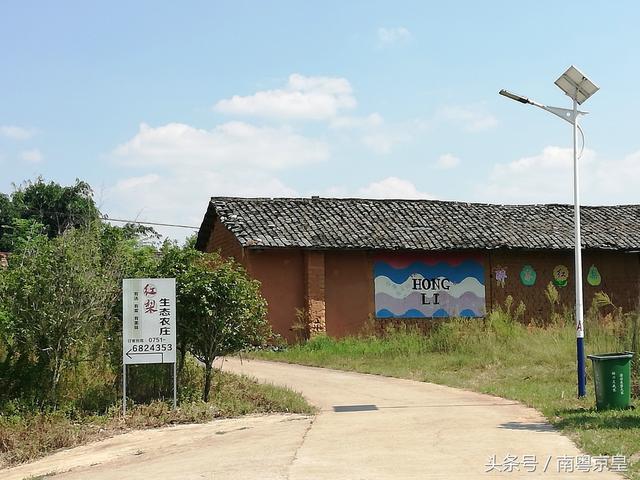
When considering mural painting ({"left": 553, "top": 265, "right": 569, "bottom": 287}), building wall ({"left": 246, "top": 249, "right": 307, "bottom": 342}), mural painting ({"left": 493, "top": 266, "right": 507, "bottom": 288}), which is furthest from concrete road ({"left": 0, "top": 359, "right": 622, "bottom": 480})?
mural painting ({"left": 553, "top": 265, "right": 569, "bottom": 287})

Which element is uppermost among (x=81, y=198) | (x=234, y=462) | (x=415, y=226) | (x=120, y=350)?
(x=81, y=198)

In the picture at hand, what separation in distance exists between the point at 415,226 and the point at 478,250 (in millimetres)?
2127

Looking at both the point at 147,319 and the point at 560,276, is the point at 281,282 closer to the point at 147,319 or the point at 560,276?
the point at 560,276

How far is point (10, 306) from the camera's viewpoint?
12.9m

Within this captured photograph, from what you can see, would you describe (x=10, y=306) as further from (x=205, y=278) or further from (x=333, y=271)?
(x=333, y=271)

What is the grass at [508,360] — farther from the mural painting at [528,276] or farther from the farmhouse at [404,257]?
the mural painting at [528,276]

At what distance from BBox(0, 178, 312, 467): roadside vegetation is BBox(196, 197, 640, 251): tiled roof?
956cm

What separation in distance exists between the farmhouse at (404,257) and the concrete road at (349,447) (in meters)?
10.4

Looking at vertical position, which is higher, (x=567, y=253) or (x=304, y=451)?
(x=567, y=253)

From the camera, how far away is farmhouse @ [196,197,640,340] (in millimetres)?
24375

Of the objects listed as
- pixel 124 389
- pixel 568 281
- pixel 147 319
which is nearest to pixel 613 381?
pixel 147 319

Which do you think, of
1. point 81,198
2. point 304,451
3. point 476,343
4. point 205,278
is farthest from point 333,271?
point 81,198

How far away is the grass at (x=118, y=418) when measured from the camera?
11242 mm

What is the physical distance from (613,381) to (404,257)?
537 inches
